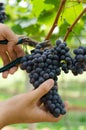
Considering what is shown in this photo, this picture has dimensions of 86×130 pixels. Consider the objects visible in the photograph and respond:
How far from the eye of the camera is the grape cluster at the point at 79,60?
137cm

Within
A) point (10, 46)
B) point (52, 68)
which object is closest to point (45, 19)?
point (10, 46)

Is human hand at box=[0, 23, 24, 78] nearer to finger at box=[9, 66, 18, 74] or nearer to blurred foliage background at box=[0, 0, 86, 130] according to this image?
finger at box=[9, 66, 18, 74]

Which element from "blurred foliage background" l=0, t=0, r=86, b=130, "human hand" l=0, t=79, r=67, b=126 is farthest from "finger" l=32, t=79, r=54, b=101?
"blurred foliage background" l=0, t=0, r=86, b=130

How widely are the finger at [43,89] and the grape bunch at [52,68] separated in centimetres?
3

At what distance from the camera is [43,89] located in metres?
1.35

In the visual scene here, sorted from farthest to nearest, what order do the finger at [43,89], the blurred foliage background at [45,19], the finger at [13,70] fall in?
1. the blurred foliage background at [45,19]
2. the finger at [13,70]
3. the finger at [43,89]

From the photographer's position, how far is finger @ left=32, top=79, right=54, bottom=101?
1342mm

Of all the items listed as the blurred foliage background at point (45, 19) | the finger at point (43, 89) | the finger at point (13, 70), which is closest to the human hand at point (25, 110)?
the finger at point (43, 89)

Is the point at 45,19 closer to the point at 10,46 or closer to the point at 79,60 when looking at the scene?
the point at 10,46

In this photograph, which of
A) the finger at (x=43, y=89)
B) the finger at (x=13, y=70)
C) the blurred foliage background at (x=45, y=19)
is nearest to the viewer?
the finger at (x=43, y=89)

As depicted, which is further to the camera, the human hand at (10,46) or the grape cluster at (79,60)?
the human hand at (10,46)

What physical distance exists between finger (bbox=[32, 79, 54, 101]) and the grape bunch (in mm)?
29

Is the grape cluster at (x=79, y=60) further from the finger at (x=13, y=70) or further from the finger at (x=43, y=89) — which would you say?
the finger at (x=13, y=70)

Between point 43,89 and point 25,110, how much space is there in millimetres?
119
